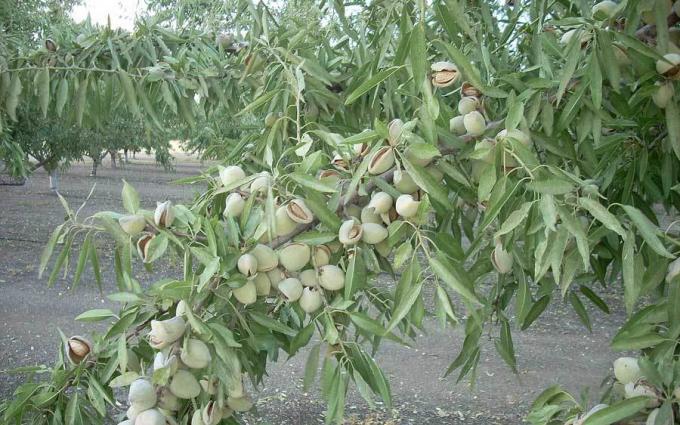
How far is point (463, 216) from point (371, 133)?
0.42m

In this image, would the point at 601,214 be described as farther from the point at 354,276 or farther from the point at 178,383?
the point at 178,383

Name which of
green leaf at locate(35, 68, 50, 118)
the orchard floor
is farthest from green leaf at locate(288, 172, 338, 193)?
the orchard floor

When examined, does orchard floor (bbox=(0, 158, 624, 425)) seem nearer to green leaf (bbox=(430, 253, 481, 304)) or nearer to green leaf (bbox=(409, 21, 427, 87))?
green leaf (bbox=(430, 253, 481, 304))

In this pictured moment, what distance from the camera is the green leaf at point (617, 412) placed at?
72 centimetres

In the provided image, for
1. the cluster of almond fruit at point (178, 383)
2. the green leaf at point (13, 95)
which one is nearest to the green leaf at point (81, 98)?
the green leaf at point (13, 95)

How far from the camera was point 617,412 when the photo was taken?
73cm

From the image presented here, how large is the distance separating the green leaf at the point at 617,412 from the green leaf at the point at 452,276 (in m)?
0.18

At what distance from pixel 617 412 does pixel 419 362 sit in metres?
3.64

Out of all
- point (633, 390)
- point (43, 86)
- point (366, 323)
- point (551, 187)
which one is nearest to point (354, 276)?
point (366, 323)

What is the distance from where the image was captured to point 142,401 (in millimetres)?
800

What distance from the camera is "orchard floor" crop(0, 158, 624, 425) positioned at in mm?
3518

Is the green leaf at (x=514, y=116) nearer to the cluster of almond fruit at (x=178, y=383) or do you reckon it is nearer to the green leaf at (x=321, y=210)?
the green leaf at (x=321, y=210)

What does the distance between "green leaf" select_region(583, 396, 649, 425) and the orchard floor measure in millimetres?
1667

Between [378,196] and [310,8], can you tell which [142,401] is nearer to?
[378,196]
